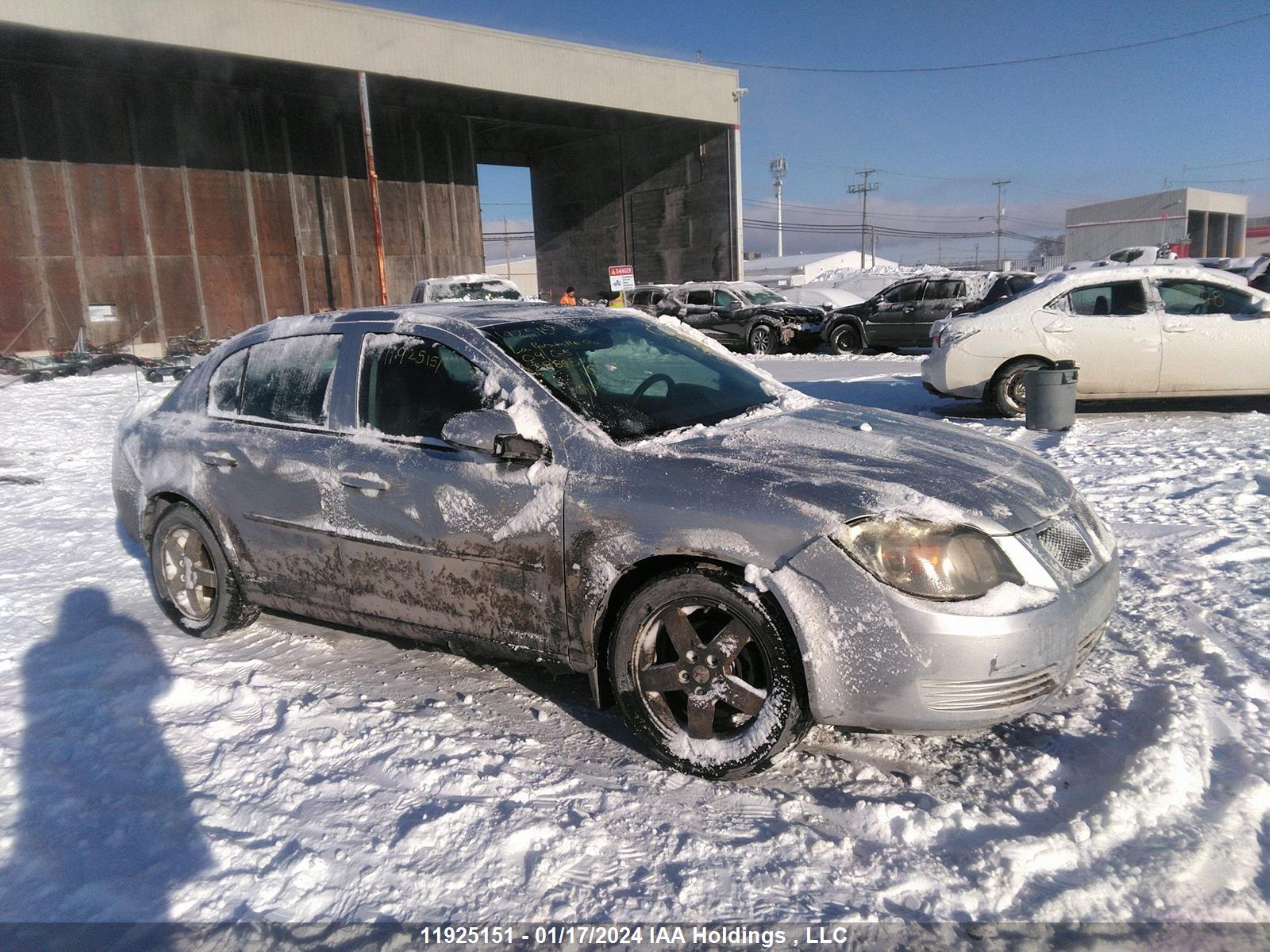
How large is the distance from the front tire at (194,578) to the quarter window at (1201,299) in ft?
29.1

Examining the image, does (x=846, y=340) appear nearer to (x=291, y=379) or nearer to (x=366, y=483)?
(x=291, y=379)

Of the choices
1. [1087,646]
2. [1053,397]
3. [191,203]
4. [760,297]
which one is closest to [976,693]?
→ [1087,646]

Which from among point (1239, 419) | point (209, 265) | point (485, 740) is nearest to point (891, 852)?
point (485, 740)

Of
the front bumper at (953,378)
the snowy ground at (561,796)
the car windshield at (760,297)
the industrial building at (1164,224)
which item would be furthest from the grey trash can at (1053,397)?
the industrial building at (1164,224)

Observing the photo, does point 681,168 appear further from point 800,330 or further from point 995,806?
point 995,806

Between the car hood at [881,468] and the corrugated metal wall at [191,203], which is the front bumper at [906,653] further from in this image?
the corrugated metal wall at [191,203]

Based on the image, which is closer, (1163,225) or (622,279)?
(622,279)

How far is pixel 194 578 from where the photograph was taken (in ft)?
15.2

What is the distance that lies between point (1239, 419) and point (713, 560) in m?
8.01

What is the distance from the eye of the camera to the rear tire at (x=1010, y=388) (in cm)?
941

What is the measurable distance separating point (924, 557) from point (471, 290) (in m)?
14.9

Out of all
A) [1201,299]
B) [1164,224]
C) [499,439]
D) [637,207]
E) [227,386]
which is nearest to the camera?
[499,439]

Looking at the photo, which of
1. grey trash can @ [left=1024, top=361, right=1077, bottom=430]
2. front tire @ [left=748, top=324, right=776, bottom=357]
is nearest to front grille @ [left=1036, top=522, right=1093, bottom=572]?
grey trash can @ [left=1024, top=361, right=1077, bottom=430]

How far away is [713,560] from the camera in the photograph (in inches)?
118
